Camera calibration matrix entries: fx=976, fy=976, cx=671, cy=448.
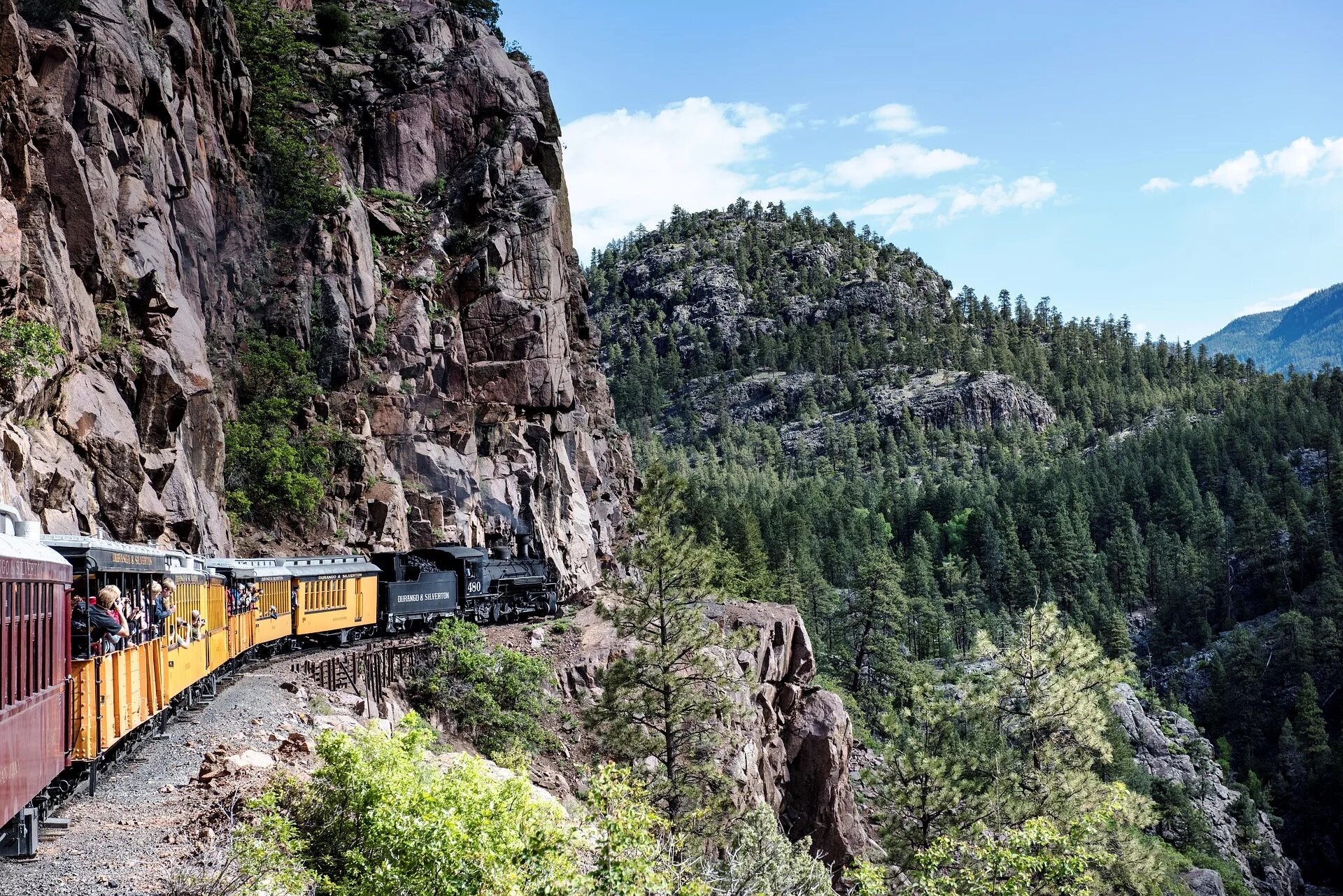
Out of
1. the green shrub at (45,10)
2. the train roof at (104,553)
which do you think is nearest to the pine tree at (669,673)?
the train roof at (104,553)

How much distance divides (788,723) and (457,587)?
50.3 feet

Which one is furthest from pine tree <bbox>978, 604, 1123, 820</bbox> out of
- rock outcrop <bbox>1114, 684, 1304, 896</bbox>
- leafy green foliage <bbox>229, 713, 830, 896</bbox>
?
rock outcrop <bbox>1114, 684, 1304, 896</bbox>

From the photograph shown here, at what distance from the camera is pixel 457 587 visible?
126ft

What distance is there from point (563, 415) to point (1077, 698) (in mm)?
33043

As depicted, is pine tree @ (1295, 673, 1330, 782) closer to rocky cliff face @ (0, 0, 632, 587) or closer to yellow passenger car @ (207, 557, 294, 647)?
rocky cliff face @ (0, 0, 632, 587)

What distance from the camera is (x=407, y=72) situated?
58.2 m

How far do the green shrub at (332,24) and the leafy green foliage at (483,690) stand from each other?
43296 millimetres


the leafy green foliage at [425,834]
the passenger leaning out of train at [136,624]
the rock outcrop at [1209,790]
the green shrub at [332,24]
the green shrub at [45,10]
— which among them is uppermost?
the green shrub at [332,24]

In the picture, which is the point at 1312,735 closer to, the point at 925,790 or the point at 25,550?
the point at 925,790

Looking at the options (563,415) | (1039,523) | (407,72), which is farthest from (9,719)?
(1039,523)

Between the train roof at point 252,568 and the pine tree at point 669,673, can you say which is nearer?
the train roof at point 252,568

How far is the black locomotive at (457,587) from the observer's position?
35.9 meters

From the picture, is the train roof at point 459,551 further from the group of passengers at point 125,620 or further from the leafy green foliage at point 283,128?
the group of passengers at point 125,620

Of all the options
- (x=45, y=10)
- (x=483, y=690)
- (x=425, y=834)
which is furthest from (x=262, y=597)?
(x=45, y=10)
